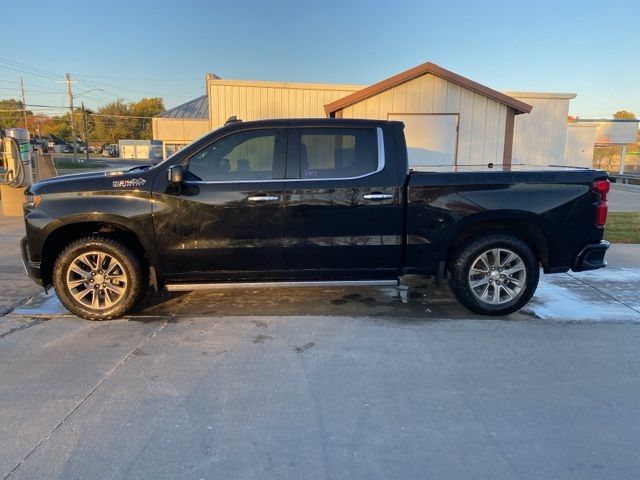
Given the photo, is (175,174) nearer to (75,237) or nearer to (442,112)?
(75,237)

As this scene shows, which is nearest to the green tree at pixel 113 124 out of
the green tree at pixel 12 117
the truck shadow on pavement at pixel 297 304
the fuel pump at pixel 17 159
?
the green tree at pixel 12 117

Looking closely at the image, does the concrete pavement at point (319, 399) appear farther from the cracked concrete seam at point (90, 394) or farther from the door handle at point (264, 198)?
the door handle at point (264, 198)

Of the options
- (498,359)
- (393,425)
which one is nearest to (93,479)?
(393,425)

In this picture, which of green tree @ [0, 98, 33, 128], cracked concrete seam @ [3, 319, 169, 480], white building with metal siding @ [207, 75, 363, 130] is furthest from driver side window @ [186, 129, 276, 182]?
green tree @ [0, 98, 33, 128]

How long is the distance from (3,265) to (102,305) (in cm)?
335

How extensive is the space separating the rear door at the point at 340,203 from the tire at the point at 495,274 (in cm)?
71

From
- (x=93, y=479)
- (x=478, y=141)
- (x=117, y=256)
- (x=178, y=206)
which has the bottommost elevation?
(x=93, y=479)

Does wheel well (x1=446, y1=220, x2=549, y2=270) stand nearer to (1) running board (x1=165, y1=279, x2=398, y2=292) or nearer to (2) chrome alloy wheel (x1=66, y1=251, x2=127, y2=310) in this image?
(1) running board (x1=165, y1=279, x2=398, y2=292)

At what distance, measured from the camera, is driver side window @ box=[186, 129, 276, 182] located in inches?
187

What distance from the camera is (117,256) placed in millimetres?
4734

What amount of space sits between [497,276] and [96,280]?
406cm

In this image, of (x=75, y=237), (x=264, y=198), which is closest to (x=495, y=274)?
(x=264, y=198)

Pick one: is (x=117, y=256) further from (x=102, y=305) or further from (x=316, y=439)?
(x=316, y=439)

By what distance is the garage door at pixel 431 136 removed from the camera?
12.4 m
